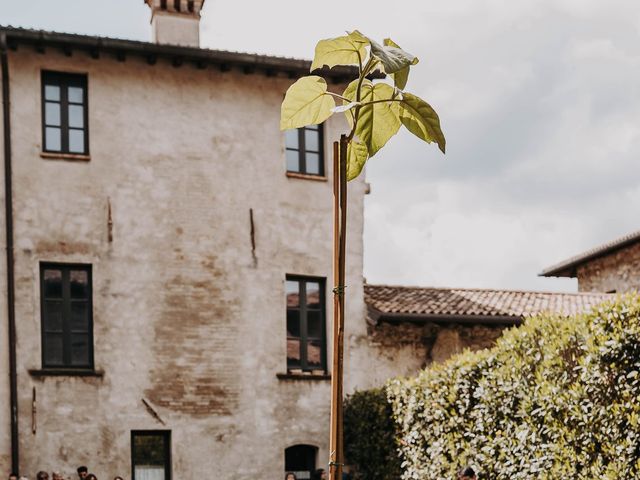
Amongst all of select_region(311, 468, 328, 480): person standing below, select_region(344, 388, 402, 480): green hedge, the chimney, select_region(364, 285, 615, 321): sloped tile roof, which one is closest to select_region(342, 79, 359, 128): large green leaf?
select_region(344, 388, 402, 480): green hedge

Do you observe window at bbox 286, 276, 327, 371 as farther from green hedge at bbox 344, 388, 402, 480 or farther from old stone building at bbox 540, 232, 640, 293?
old stone building at bbox 540, 232, 640, 293

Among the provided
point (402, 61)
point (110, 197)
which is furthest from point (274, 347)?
point (402, 61)

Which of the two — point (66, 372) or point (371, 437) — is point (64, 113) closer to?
point (66, 372)

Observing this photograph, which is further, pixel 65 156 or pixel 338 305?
pixel 65 156

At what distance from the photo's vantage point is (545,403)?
1080 cm

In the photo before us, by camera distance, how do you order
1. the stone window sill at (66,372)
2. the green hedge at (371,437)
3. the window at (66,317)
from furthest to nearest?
the window at (66,317) → the stone window sill at (66,372) → the green hedge at (371,437)

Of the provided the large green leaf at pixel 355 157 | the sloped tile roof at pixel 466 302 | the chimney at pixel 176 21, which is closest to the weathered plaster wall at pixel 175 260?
the sloped tile roof at pixel 466 302

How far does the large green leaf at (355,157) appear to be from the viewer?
6.72 feet

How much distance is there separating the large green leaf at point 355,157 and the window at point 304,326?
16491mm

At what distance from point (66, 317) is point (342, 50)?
15801mm

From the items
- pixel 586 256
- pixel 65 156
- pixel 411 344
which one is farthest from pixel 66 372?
pixel 586 256

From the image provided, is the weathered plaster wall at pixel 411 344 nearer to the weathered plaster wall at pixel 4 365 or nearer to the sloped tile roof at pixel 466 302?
Answer: the sloped tile roof at pixel 466 302

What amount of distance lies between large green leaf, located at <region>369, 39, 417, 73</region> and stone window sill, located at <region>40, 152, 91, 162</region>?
1607cm

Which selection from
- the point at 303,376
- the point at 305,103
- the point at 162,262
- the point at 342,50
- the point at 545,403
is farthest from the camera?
the point at 303,376
